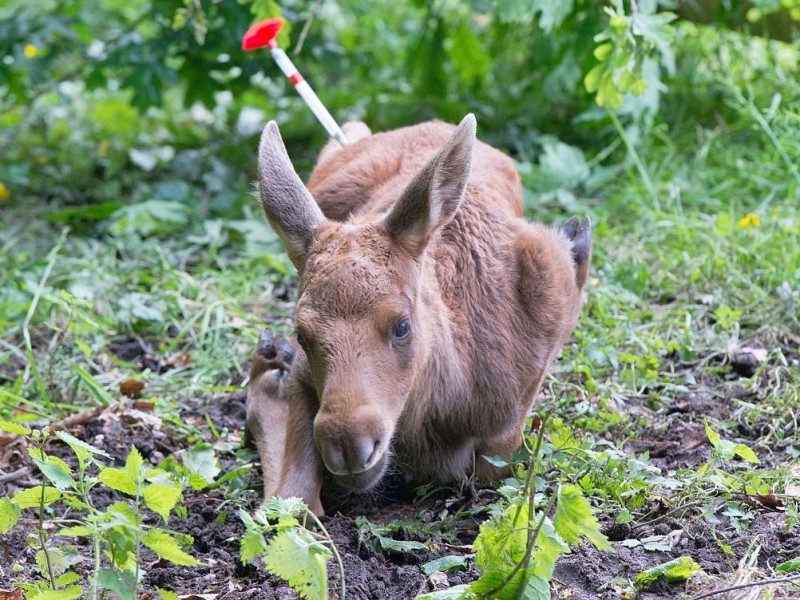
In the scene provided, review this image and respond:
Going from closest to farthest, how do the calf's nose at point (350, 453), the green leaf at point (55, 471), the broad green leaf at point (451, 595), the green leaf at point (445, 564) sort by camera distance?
the broad green leaf at point (451, 595) < the green leaf at point (55, 471) < the calf's nose at point (350, 453) < the green leaf at point (445, 564)

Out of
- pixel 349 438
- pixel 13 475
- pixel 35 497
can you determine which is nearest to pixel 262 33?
pixel 13 475

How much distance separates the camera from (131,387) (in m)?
5.34

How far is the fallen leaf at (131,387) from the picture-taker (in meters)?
5.34

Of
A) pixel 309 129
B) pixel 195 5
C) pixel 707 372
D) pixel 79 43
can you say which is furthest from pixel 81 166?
pixel 707 372

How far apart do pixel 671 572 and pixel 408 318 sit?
1.18 m

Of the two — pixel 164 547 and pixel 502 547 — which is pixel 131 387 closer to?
pixel 164 547

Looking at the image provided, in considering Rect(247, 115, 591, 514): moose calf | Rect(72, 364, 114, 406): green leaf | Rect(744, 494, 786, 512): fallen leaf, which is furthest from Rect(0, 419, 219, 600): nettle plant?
Rect(744, 494, 786, 512): fallen leaf

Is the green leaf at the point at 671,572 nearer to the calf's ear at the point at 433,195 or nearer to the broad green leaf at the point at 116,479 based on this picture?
the calf's ear at the point at 433,195

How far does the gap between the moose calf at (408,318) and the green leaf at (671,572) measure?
890mm

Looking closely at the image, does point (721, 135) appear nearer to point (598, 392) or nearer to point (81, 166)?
point (598, 392)

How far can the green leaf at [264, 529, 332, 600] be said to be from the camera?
285 centimetres

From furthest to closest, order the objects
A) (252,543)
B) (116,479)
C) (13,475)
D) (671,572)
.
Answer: (13,475)
(671,572)
(116,479)
(252,543)

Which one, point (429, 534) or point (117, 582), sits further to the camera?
point (429, 534)

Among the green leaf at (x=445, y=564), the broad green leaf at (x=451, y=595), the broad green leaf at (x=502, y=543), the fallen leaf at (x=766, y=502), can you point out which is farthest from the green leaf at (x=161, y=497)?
the fallen leaf at (x=766, y=502)
